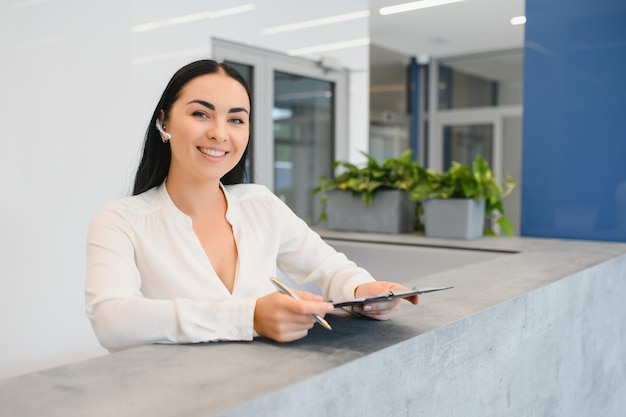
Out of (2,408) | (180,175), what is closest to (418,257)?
(180,175)

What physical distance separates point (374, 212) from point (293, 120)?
2.22 meters

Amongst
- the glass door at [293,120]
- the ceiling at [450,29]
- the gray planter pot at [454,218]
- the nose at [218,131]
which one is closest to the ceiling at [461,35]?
the ceiling at [450,29]

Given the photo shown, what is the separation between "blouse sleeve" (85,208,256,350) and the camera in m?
1.11

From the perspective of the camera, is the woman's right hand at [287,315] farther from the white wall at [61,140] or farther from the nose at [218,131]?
A: the white wall at [61,140]

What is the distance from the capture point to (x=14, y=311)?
10.4ft

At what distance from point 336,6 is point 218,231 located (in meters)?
4.35

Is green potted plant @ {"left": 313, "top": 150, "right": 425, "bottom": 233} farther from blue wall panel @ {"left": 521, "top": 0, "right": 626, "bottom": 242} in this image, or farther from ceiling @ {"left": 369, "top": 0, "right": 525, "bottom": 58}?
ceiling @ {"left": 369, "top": 0, "right": 525, "bottom": 58}

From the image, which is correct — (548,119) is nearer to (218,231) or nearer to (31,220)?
(218,231)

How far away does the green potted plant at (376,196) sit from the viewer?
3.14 metres

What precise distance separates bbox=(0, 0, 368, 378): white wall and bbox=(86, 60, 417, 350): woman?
1.89 meters

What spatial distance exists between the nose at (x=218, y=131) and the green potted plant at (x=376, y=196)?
68.2 inches

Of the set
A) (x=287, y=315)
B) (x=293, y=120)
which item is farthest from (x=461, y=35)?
(x=287, y=315)

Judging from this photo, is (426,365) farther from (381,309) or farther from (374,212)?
(374,212)

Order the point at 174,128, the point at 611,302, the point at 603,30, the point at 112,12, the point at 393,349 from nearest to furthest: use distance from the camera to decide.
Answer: the point at 393,349 → the point at 174,128 → the point at 611,302 → the point at 603,30 → the point at 112,12
